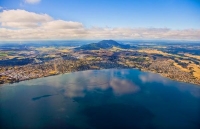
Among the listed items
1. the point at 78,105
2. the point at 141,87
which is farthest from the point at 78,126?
the point at 141,87

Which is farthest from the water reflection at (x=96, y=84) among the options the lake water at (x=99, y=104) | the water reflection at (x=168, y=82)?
the water reflection at (x=168, y=82)

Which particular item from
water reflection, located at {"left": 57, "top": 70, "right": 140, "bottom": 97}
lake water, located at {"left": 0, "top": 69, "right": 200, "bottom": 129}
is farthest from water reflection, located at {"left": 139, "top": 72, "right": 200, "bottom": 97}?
water reflection, located at {"left": 57, "top": 70, "right": 140, "bottom": 97}

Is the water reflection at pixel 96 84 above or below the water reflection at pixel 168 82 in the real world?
above

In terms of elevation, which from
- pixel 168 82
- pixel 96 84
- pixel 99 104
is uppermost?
pixel 96 84

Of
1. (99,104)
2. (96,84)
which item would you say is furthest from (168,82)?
(99,104)

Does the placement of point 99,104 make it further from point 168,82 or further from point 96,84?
point 168,82

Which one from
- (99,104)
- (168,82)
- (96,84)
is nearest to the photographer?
(99,104)

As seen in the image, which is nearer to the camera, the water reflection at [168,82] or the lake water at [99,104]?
the lake water at [99,104]

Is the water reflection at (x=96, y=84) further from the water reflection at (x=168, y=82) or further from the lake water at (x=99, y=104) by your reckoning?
the water reflection at (x=168, y=82)
